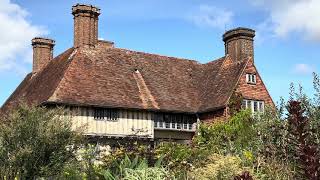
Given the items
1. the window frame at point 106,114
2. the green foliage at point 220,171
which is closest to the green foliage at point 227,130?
the window frame at point 106,114

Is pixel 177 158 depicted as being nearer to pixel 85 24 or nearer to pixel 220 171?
pixel 220 171

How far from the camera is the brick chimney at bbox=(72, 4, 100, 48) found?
3198 centimetres

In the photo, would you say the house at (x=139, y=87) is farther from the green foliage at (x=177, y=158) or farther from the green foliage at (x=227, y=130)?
the green foliage at (x=177, y=158)

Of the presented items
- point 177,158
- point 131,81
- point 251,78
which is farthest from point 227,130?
point 131,81

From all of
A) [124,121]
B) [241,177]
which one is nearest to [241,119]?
[124,121]

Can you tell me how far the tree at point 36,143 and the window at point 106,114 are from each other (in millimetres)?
11905

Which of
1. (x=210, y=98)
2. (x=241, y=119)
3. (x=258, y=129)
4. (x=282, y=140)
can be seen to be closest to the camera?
(x=282, y=140)

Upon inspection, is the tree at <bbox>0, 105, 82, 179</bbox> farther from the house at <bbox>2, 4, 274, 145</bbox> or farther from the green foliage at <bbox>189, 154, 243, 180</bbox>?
the house at <bbox>2, 4, 274, 145</bbox>

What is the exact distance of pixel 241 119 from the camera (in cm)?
2320

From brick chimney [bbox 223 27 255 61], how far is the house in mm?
63

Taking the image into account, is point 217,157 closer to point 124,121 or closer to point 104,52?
point 124,121

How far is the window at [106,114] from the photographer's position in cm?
2848

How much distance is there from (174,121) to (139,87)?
297 cm

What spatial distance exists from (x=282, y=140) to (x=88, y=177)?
4.35 m
